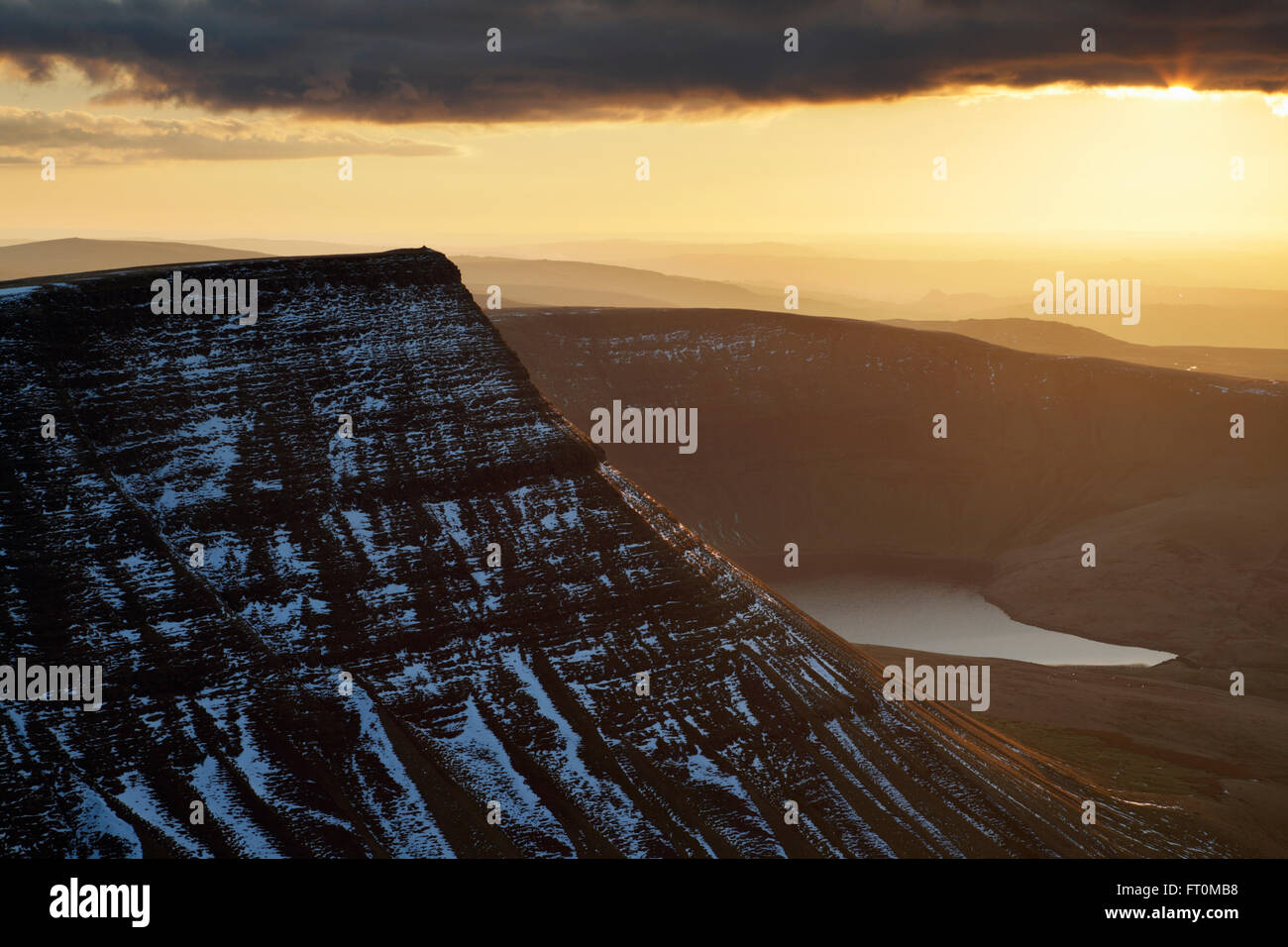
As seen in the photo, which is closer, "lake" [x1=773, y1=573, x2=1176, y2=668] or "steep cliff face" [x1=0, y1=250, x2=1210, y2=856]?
"steep cliff face" [x1=0, y1=250, x2=1210, y2=856]

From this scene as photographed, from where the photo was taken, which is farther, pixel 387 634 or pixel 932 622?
pixel 932 622

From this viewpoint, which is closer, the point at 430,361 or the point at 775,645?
the point at 775,645

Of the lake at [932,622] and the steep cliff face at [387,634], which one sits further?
the lake at [932,622]

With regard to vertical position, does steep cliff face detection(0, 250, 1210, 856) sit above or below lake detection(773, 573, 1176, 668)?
above

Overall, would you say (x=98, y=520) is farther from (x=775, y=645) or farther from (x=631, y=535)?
(x=775, y=645)

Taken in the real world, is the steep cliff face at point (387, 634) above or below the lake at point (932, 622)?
above

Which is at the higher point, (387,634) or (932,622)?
(387,634)
